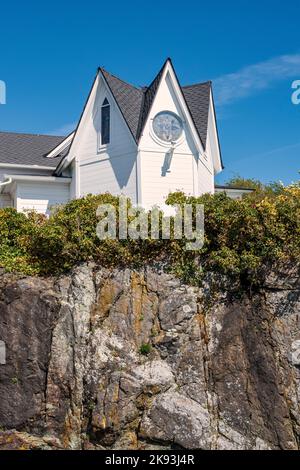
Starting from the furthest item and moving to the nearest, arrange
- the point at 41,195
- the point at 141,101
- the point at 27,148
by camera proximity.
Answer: the point at 27,148 → the point at 41,195 → the point at 141,101

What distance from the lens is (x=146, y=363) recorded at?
18.4 meters

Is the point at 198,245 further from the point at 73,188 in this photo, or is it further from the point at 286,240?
the point at 73,188

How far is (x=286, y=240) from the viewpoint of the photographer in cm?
1892

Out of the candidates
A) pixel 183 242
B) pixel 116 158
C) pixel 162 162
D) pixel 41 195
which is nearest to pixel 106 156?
pixel 116 158

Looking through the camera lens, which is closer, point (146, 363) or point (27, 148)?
point (146, 363)

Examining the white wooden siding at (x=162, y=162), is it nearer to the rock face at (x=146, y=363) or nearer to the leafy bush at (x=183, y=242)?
the leafy bush at (x=183, y=242)

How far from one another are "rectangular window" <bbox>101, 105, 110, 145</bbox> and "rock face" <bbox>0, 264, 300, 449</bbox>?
758cm

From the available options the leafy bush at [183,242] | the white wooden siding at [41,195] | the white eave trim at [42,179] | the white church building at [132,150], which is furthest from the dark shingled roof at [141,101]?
the leafy bush at [183,242]

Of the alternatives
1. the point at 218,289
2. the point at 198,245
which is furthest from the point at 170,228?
the point at 218,289

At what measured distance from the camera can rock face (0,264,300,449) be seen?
1775cm

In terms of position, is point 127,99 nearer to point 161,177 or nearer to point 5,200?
point 161,177

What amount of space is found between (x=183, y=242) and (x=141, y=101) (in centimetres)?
881

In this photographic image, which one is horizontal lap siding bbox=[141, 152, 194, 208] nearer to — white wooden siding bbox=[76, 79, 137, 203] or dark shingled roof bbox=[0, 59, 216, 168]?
A: white wooden siding bbox=[76, 79, 137, 203]

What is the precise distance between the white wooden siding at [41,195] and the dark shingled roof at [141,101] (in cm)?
437
